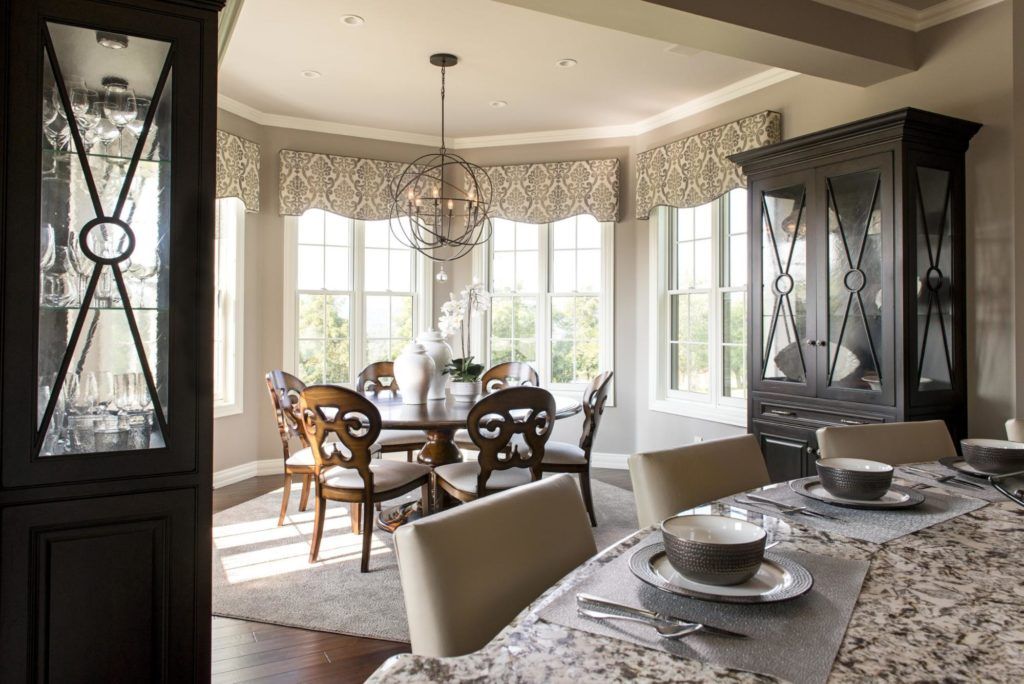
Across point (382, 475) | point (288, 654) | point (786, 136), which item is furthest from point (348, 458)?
point (786, 136)

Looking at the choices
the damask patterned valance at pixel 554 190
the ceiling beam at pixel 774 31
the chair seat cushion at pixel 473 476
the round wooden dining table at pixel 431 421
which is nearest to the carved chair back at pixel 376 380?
the round wooden dining table at pixel 431 421

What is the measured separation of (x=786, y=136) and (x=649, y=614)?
417 centimetres

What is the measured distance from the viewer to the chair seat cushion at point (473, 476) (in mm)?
3215

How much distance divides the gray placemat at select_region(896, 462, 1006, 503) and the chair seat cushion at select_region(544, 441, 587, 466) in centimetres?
219

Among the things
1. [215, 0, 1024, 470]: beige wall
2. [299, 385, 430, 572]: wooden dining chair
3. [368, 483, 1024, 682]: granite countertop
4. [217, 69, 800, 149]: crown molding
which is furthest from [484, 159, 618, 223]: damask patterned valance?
[368, 483, 1024, 682]: granite countertop

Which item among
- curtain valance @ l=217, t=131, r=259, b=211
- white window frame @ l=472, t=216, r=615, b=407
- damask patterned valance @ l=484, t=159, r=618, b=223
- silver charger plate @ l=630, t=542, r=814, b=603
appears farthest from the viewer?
white window frame @ l=472, t=216, r=615, b=407

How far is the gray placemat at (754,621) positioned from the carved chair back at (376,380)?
355 cm

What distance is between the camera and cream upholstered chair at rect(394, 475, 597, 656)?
0.91 metres

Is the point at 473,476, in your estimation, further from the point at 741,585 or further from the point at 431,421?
the point at 741,585

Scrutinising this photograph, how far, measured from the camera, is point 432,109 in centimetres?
510

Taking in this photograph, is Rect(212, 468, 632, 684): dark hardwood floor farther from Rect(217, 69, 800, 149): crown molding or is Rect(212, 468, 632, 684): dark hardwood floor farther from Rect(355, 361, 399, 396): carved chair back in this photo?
Rect(217, 69, 800, 149): crown molding

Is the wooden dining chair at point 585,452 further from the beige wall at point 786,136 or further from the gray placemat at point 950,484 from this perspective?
the gray placemat at point 950,484

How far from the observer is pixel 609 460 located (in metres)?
5.59

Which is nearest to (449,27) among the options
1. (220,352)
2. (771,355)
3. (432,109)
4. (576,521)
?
(432,109)
